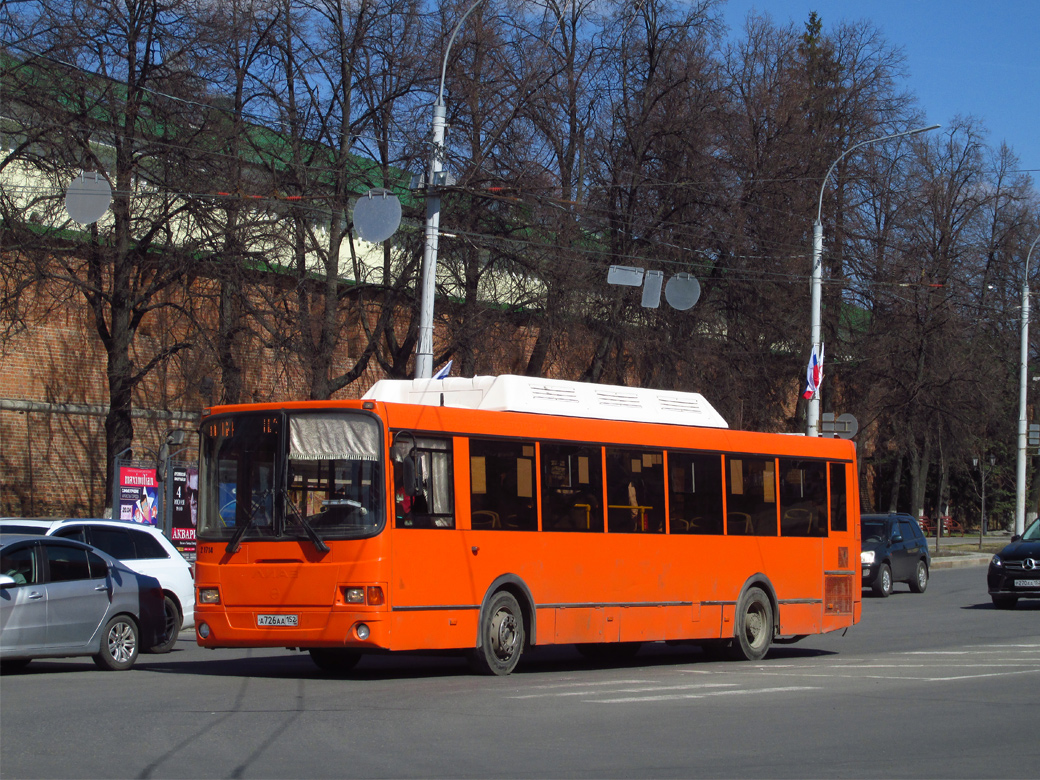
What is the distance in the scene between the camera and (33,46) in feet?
73.8

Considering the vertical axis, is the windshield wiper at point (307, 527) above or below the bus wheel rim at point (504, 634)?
above

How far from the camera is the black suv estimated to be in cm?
2864

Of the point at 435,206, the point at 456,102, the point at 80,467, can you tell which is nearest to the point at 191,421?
the point at 80,467

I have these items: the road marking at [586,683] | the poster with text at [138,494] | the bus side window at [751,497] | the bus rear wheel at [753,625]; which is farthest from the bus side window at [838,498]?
the poster with text at [138,494]

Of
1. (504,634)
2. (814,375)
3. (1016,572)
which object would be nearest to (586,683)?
(504,634)

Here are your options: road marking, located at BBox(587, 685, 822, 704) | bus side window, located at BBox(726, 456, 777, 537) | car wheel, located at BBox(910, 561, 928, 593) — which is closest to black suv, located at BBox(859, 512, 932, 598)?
car wheel, located at BBox(910, 561, 928, 593)

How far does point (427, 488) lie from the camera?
12.5 m

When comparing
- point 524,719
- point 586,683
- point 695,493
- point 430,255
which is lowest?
point 586,683

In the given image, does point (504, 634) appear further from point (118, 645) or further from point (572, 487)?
point (118, 645)

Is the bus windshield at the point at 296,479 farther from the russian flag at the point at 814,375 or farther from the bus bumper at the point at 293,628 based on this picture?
the russian flag at the point at 814,375

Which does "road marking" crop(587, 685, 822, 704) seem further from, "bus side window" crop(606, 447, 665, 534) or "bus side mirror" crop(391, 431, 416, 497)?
"bus side window" crop(606, 447, 665, 534)

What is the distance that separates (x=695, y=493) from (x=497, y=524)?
10.8 ft

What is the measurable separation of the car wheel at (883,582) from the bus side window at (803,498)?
1223 cm

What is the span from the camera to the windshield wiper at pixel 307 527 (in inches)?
471
